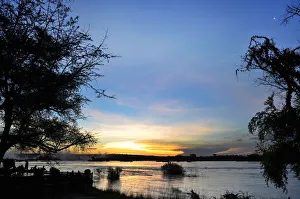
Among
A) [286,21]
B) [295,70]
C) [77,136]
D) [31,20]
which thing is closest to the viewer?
[31,20]

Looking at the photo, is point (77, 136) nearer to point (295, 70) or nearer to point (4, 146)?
point (4, 146)

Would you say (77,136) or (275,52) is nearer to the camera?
(77,136)

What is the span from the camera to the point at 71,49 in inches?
399

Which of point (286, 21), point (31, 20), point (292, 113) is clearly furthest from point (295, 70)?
point (31, 20)

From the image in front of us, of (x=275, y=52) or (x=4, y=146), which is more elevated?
(x=275, y=52)

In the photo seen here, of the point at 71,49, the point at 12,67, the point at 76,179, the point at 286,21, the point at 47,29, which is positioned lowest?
the point at 76,179

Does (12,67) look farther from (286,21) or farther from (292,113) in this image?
(292,113)

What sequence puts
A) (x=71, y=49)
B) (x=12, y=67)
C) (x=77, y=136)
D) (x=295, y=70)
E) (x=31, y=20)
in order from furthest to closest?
(x=295, y=70)
(x=77, y=136)
(x=71, y=49)
(x=31, y=20)
(x=12, y=67)

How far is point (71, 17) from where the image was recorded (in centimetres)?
1019

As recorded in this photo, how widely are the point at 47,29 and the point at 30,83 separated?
2166 mm

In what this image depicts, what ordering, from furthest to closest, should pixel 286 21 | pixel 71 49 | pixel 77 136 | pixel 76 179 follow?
pixel 76 179
pixel 286 21
pixel 77 136
pixel 71 49

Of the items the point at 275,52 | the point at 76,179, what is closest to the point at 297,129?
the point at 275,52

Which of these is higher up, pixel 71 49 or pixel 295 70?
pixel 295 70

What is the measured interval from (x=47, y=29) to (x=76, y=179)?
23283 mm
